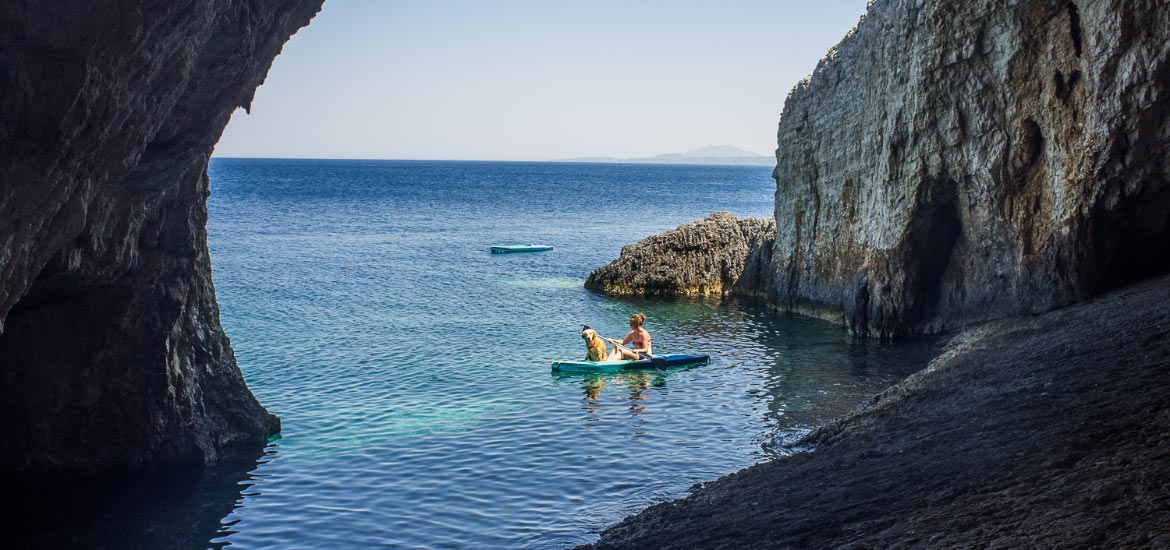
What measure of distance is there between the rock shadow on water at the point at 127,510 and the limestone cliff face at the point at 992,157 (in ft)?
52.9

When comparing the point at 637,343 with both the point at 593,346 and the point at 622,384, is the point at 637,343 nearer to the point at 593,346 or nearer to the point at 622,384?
the point at 593,346

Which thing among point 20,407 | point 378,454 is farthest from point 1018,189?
point 20,407

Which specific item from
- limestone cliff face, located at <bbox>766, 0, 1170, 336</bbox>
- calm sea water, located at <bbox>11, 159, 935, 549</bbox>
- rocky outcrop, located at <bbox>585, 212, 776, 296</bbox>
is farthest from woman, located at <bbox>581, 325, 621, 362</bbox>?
rocky outcrop, located at <bbox>585, 212, 776, 296</bbox>

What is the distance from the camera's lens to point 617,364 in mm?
20766

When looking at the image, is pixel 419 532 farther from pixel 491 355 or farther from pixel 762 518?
pixel 491 355

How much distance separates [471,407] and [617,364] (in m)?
4.44

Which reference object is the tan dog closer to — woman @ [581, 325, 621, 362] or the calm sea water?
woman @ [581, 325, 621, 362]

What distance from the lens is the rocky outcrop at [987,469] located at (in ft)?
23.6

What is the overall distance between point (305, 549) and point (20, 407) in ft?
15.7

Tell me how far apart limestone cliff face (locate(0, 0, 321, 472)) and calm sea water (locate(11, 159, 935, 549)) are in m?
1.11

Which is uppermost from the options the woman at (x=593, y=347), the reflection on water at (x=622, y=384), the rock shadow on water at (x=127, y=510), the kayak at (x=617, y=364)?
the woman at (x=593, y=347)

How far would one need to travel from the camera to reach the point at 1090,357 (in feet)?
Result: 41.0

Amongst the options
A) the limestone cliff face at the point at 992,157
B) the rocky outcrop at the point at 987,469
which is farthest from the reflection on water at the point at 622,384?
the limestone cliff face at the point at 992,157

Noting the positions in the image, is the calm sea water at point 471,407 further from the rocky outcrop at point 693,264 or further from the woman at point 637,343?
the rocky outcrop at point 693,264
